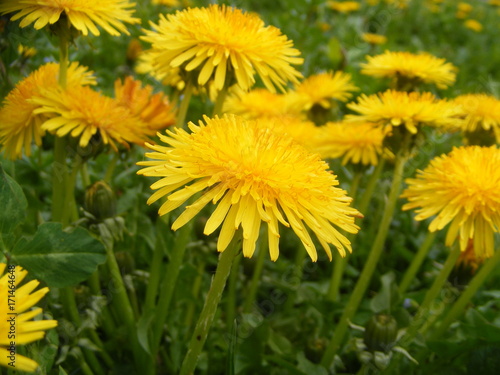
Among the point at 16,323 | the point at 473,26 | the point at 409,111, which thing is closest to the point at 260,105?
the point at 409,111

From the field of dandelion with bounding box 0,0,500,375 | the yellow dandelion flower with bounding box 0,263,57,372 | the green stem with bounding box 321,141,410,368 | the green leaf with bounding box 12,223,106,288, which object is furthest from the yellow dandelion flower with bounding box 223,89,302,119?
→ the yellow dandelion flower with bounding box 0,263,57,372

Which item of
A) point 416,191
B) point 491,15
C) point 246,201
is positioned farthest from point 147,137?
point 491,15

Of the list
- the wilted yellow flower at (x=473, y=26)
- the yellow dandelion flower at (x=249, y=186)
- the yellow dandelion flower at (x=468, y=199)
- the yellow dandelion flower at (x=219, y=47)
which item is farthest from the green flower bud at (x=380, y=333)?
the wilted yellow flower at (x=473, y=26)

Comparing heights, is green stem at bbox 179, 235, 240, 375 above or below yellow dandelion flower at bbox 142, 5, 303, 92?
below

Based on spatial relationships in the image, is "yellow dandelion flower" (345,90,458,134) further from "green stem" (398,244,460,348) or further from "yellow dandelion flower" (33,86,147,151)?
"yellow dandelion flower" (33,86,147,151)

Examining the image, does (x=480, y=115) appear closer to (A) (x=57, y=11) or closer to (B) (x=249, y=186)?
(B) (x=249, y=186)
